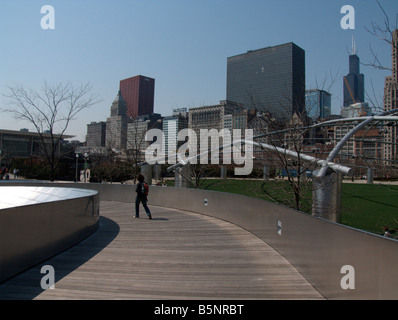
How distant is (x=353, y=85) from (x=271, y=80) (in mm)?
14803

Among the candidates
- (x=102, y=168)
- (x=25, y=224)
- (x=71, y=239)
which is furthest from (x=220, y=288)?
(x=102, y=168)

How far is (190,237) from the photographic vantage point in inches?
381

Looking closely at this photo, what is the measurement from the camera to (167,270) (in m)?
6.38

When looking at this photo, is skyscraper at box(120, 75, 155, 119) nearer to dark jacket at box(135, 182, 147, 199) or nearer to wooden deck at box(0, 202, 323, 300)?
dark jacket at box(135, 182, 147, 199)

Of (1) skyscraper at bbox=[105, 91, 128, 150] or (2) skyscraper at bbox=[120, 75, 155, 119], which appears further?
(2) skyscraper at bbox=[120, 75, 155, 119]

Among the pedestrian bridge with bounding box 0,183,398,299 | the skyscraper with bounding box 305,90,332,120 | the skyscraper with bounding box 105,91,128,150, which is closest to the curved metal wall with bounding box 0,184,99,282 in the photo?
the pedestrian bridge with bounding box 0,183,398,299

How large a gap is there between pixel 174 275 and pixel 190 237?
364cm

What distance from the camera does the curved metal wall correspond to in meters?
5.57

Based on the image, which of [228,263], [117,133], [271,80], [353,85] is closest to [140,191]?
[228,263]

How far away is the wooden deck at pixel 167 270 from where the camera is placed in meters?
5.08

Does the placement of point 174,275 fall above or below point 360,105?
below

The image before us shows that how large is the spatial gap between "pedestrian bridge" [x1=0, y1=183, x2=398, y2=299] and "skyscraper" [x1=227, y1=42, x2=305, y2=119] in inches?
139

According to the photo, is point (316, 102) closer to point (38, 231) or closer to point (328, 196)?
point (328, 196)
